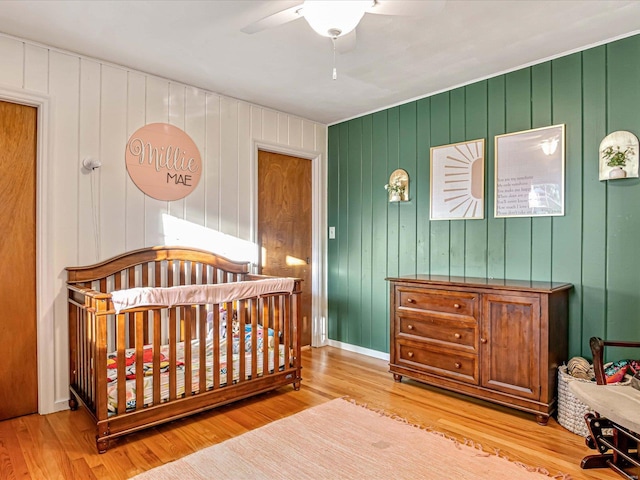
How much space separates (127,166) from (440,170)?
2.48 meters

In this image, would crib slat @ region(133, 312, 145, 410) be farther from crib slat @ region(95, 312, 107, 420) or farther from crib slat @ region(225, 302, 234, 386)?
crib slat @ region(225, 302, 234, 386)

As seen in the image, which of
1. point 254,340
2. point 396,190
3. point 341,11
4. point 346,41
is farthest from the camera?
point 396,190

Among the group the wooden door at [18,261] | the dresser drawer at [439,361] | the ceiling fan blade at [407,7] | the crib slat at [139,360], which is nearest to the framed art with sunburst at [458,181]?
the dresser drawer at [439,361]

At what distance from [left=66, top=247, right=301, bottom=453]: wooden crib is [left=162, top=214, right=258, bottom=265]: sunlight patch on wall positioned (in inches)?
4.6

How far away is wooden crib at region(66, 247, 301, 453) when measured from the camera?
2191 mm

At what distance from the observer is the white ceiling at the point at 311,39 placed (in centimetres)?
218

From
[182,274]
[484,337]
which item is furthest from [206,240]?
[484,337]

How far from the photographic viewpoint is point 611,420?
5.93 feet

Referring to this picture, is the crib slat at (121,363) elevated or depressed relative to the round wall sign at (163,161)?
depressed

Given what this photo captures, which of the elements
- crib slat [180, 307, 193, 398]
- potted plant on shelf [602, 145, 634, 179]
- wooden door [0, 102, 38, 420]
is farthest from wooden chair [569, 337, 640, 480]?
wooden door [0, 102, 38, 420]

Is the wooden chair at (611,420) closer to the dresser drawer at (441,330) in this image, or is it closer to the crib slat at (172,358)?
the dresser drawer at (441,330)

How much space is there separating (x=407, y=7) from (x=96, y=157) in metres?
2.26

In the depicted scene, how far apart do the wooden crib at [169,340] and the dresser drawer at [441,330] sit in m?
0.85

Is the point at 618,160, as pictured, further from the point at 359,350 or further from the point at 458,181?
the point at 359,350
